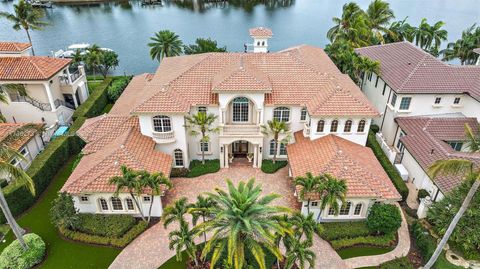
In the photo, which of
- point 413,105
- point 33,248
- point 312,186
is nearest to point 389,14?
point 413,105

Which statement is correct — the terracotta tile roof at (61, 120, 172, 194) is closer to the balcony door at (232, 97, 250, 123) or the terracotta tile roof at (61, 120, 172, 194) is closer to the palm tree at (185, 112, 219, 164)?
the palm tree at (185, 112, 219, 164)

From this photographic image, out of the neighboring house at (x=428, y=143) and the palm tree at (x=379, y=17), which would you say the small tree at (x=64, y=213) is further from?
the palm tree at (x=379, y=17)

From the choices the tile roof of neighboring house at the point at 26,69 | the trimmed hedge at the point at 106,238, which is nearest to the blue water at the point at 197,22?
the tile roof of neighboring house at the point at 26,69

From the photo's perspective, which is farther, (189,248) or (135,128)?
(135,128)

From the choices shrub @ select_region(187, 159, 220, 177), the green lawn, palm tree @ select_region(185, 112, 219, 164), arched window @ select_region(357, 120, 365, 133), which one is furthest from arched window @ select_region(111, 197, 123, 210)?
arched window @ select_region(357, 120, 365, 133)

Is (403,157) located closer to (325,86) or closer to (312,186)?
(325,86)
